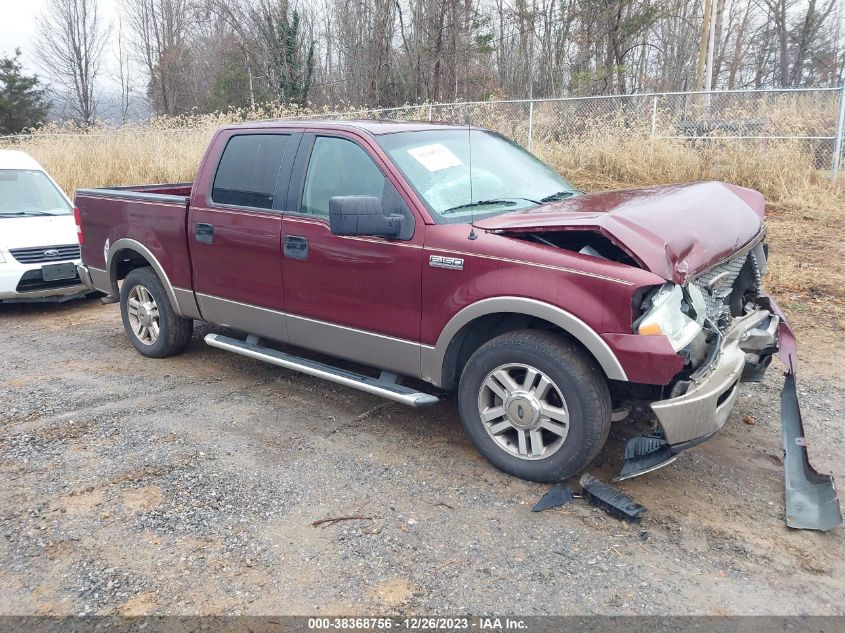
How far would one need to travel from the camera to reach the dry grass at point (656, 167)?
8.18m

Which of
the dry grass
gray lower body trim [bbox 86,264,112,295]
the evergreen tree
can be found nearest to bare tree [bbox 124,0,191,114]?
the evergreen tree

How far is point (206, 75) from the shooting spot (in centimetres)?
3488

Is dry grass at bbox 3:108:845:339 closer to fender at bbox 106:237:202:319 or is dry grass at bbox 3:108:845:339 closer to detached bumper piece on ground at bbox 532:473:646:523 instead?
detached bumper piece on ground at bbox 532:473:646:523

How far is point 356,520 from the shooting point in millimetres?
3418

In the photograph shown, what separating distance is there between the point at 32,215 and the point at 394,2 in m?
20.0

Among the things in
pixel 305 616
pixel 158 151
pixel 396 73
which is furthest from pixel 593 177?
pixel 396 73

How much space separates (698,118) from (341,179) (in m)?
11.0

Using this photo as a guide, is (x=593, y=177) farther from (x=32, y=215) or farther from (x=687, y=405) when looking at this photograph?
(x=687, y=405)

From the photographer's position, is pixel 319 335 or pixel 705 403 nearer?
pixel 705 403

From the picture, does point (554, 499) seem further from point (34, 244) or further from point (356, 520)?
point (34, 244)

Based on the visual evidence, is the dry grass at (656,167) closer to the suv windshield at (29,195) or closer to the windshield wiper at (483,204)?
the windshield wiper at (483,204)

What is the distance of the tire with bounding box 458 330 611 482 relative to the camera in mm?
3445

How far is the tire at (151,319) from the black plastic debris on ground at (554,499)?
357cm

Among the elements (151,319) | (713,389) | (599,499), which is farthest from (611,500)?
(151,319)
